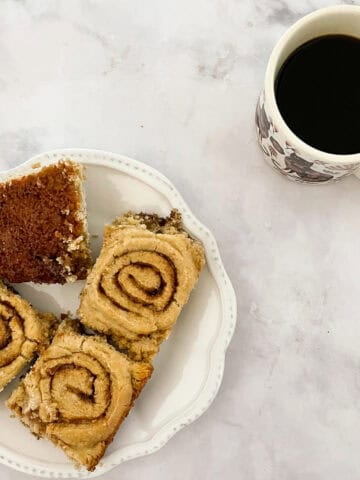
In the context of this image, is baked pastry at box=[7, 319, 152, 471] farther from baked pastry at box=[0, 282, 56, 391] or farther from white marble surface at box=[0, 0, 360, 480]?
white marble surface at box=[0, 0, 360, 480]

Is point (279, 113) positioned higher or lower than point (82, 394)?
higher

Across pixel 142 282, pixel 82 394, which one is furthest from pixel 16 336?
pixel 142 282

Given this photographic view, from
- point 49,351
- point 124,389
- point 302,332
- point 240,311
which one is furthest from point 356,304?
point 49,351

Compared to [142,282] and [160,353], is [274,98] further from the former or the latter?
[160,353]

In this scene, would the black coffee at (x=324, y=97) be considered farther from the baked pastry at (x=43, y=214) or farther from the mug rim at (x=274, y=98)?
the baked pastry at (x=43, y=214)

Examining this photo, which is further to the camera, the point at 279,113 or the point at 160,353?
the point at 160,353

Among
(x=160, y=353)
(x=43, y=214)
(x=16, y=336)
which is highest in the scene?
(x=43, y=214)

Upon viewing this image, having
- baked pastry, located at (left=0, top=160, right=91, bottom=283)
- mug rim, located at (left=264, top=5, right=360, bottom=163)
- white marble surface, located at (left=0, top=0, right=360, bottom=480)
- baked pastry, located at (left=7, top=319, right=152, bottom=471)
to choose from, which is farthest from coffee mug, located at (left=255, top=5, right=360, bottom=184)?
baked pastry, located at (left=7, top=319, right=152, bottom=471)
